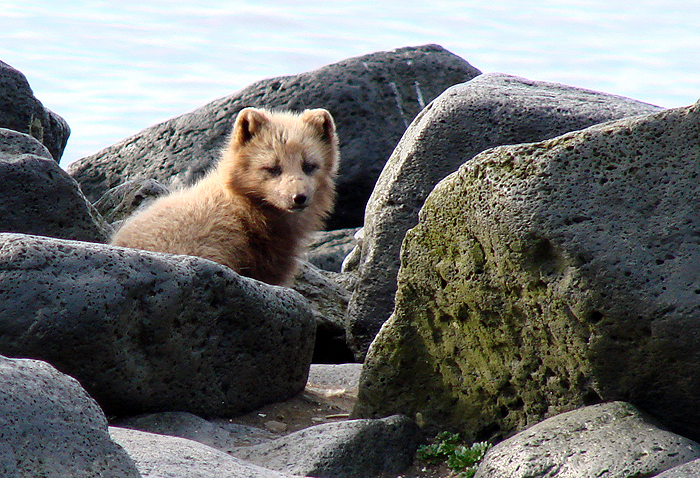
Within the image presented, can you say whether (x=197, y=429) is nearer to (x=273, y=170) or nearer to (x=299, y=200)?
(x=299, y=200)

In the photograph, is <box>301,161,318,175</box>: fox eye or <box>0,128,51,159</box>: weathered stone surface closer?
<box>0,128,51,159</box>: weathered stone surface

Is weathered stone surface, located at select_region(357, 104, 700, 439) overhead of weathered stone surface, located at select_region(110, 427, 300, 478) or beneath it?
overhead

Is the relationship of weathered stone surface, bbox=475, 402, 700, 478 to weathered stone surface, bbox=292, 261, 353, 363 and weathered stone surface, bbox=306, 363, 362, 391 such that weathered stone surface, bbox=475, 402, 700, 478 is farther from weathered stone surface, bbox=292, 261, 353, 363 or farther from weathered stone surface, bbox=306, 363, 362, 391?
weathered stone surface, bbox=292, 261, 353, 363

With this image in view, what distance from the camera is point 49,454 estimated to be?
2852mm

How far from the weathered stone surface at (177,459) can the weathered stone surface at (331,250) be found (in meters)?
8.14

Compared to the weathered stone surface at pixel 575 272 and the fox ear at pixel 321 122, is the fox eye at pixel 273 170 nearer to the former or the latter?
the fox ear at pixel 321 122

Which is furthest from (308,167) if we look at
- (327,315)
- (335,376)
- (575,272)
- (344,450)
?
(575,272)

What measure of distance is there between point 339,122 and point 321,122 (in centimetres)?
445

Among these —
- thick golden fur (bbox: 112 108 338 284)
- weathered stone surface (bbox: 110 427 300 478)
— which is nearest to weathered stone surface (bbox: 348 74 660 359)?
thick golden fur (bbox: 112 108 338 284)

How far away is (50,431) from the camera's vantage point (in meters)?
2.91

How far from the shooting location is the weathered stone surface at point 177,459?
11.6 feet

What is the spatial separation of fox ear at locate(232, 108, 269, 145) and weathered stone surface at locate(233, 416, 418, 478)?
3692 mm

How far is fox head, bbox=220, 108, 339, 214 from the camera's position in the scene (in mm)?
7250

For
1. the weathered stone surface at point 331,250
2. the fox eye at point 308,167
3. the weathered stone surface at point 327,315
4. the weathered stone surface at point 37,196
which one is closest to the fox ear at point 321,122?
the fox eye at point 308,167
